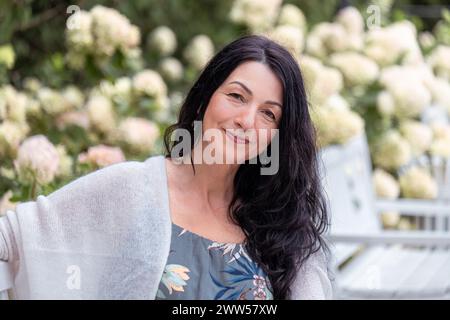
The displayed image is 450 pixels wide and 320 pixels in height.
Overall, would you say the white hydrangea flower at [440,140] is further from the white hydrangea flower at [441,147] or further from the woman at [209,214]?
the woman at [209,214]

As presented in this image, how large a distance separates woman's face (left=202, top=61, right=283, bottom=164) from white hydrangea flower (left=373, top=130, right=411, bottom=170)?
7.98ft

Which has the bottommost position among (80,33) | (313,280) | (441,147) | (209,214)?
(441,147)

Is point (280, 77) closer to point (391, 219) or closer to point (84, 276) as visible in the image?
point (84, 276)

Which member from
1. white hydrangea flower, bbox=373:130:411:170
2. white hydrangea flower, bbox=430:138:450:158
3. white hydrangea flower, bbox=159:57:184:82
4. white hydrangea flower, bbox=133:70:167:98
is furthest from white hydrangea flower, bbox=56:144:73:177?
white hydrangea flower, bbox=430:138:450:158

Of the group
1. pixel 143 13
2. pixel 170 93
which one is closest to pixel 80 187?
pixel 170 93

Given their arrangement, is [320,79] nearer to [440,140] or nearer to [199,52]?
[199,52]

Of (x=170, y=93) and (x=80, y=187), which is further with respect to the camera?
(x=170, y=93)

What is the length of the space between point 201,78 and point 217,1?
8.36ft

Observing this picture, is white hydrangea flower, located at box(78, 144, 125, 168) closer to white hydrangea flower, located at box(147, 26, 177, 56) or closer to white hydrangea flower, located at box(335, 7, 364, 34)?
white hydrangea flower, located at box(147, 26, 177, 56)

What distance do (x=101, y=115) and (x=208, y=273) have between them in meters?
1.25

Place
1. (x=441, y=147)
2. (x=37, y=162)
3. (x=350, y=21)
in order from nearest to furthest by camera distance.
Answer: (x=37, y=162) < (x=350, y=21) < (x=441, y=147)

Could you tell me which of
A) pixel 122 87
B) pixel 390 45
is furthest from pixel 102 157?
pixel 390 45

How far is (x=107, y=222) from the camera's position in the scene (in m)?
1.51

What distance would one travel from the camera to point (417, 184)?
4172mm
